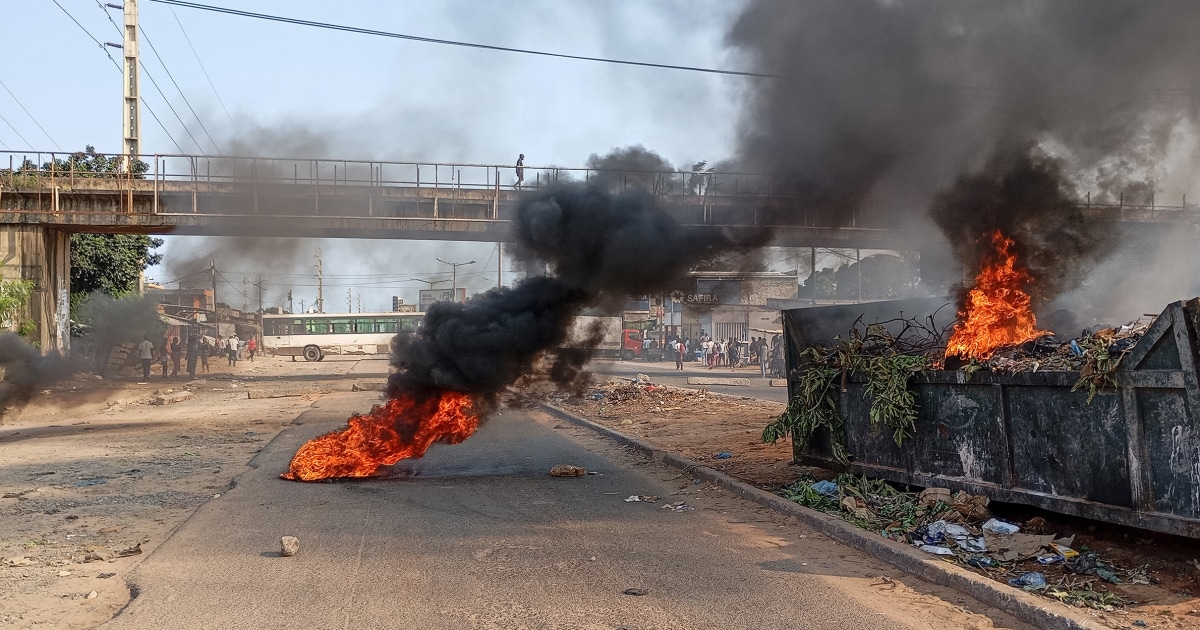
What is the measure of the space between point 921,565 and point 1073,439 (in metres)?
1.19

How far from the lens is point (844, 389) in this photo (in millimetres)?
7387

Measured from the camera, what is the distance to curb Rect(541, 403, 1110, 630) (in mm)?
4199

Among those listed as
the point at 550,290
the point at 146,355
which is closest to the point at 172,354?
the point at 146,355

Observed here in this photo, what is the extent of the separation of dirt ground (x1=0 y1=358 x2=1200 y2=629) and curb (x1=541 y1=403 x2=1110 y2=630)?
0.28 meters

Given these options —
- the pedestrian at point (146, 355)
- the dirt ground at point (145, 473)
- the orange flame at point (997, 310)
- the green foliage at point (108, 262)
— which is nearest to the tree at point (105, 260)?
the green foliage at point (108, 262)

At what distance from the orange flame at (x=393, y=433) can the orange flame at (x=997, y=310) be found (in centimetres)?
533

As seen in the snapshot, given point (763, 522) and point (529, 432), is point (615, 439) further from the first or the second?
point (763, 522)

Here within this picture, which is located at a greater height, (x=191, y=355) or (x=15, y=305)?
(x=15, y=305)

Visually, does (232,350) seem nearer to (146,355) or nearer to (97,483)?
(146,355)

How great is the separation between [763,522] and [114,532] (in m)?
5.07

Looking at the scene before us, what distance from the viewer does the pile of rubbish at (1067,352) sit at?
507cm

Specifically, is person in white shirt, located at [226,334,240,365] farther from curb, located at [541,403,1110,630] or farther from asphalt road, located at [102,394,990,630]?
curb, located at [541,403,1110,630]

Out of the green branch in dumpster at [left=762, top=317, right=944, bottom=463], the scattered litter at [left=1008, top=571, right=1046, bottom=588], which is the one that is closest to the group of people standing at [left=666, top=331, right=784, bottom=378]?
the green branch in dumpster at [left=762, top=317, right=944, bottom=463]

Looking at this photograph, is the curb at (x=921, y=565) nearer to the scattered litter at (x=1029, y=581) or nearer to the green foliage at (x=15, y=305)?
the scattered litter at (x=1029, y=581)
